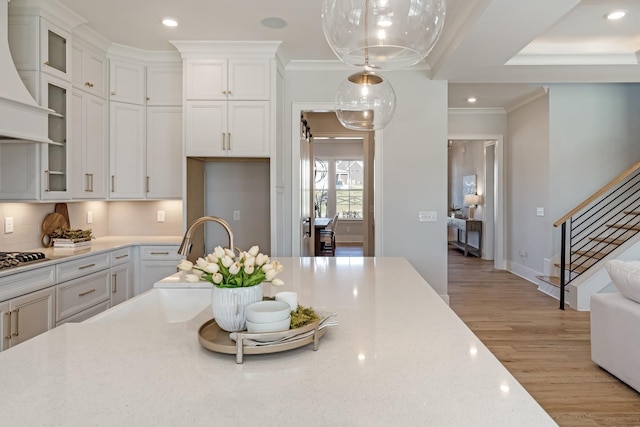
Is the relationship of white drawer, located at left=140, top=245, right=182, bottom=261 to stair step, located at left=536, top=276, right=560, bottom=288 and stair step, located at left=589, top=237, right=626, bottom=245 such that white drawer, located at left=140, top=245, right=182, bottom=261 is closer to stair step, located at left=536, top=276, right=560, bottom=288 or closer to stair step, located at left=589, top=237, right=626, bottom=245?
stair step, located at left=536, top=276, right=560, bottom=288

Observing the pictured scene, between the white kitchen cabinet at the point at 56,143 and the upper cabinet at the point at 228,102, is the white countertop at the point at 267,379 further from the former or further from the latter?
the upper cabinet at the point at 228,102

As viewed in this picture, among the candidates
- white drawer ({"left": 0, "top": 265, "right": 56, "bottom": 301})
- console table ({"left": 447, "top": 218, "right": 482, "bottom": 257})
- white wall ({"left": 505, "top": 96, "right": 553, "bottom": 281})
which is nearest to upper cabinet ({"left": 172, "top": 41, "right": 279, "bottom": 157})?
white drawer ({"left": 0, "top": 265, "right": 56, "bottom": 301})

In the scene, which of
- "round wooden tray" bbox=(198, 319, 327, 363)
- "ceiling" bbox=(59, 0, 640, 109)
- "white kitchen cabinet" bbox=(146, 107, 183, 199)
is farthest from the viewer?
"white kitchen cabinet" bbox=(146, 107, 183, 199)

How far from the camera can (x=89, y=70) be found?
3.59 m

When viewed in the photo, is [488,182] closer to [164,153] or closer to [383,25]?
[164,153]

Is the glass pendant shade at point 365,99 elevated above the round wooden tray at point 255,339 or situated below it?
above

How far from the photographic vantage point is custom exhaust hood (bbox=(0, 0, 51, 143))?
2.48 meters

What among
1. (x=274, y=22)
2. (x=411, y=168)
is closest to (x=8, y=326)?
(x=274, y=22)

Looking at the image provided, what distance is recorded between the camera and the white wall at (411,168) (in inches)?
171

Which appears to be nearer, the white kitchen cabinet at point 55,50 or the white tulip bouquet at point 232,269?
the white tulip bouquet at point 232,269

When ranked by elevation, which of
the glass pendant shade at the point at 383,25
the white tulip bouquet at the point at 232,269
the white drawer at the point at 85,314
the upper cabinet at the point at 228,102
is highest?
the upper cabinet at the point at 228,102

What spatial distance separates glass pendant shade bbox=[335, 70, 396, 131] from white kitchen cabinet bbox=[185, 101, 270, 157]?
1639 mm

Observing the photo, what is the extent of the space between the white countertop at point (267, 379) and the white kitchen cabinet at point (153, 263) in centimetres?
241

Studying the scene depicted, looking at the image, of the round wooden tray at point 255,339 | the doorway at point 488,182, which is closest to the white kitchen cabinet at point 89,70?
the round wooden tray at point 255,339
